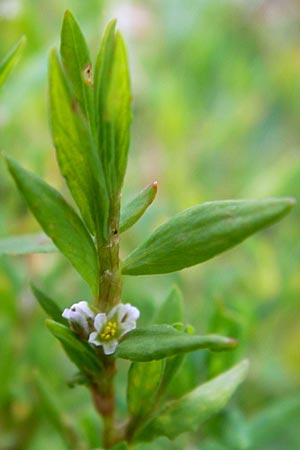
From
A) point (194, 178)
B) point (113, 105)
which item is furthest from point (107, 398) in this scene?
point (194, 178)

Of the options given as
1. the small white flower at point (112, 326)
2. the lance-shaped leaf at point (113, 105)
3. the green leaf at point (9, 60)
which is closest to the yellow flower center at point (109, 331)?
the small white flower at point (112, 326)

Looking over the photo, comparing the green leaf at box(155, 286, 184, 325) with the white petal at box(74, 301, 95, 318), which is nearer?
the white petal at box(74, 301, 95, 318)

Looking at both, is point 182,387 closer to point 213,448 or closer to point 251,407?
point 213,448

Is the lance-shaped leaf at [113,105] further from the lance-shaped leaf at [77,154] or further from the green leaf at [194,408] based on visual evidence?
the green leaf at [194,408]

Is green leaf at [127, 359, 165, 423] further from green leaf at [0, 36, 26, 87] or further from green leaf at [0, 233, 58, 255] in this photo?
green leaf at [0, 36, 26, 87]

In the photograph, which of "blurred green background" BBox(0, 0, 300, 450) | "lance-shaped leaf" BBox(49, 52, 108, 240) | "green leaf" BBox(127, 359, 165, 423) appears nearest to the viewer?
"lance-shaped leaf" BBox(49, 52, 108, 240)

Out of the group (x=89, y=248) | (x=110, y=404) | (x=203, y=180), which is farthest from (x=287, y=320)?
(x=89, y=248)

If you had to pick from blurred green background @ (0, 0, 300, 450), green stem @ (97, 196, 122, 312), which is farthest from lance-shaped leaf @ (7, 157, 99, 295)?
blurred green background @ (0, 0, 300, 450)
